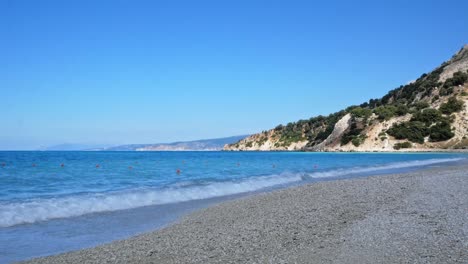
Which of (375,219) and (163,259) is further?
(375,219)

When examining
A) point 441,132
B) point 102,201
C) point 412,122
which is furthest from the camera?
point 412,122

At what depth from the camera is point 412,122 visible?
97938 millimetres

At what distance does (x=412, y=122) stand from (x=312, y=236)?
322 feet

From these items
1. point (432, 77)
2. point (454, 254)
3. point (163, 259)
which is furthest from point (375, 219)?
point (432, 77)

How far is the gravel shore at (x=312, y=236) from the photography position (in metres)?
6.76

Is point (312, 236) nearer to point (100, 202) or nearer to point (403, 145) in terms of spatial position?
point (100, 202)

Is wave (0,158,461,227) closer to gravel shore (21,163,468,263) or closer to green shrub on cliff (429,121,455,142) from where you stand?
gravel shore (21,163,468,263)

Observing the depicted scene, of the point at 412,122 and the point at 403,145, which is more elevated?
the point at 412,122

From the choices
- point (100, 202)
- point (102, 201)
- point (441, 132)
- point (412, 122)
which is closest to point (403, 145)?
point (412, 122)

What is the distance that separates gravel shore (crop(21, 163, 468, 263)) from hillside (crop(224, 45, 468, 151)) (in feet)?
284

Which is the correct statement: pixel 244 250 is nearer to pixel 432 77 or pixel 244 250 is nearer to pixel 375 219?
pixel 375 219

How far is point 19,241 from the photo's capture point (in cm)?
888

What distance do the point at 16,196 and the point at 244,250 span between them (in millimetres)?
12251

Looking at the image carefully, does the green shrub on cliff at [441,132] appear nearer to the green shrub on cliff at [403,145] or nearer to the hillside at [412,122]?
the hillside at [412,122]
